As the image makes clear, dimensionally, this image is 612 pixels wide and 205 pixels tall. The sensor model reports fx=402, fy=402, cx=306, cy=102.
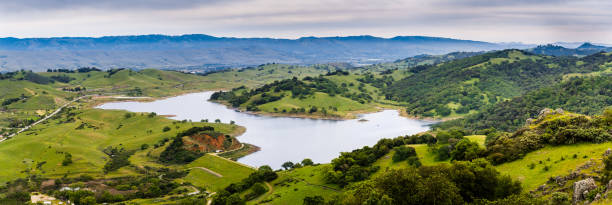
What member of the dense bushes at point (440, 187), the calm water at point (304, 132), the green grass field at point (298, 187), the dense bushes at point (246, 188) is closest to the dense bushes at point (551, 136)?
the dense bushes at point (440, 187)

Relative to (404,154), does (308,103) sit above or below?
below

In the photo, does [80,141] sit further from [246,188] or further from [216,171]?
[246,188]

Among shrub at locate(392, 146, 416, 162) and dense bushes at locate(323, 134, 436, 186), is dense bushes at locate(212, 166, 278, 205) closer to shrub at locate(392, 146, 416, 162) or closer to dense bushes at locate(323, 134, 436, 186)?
dense bushes at locate(323, 134, 436, 186)

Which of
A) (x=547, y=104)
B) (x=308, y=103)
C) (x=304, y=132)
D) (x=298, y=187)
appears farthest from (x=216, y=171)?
(x=547, y=104)

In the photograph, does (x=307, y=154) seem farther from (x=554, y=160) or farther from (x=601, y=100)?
(x=601, y=100)

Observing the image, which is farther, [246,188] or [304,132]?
[304,132]

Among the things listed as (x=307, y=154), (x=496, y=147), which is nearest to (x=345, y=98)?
(x=307, y=154)
